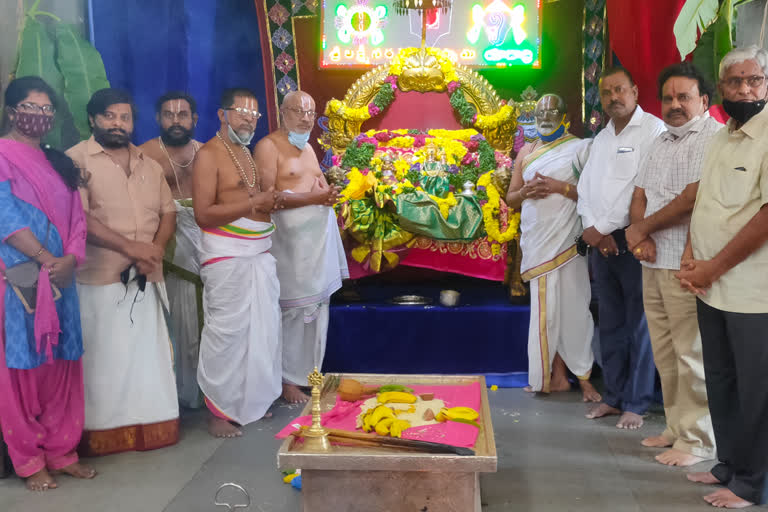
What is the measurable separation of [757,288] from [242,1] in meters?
5.00

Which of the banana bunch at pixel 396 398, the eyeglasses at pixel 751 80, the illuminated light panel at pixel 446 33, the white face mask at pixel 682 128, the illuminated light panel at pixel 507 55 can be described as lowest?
the banana bunch at pixel 396 398

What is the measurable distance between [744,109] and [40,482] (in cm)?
347

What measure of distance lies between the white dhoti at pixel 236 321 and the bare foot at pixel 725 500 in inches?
95.7

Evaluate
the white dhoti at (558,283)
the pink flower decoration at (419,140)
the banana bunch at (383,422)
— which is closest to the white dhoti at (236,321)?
the banana bunch at (383,422)

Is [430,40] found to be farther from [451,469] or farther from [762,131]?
[451,469]

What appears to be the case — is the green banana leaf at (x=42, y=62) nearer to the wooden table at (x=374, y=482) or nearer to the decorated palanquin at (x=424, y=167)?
the wooden table at (x=374, y=482)

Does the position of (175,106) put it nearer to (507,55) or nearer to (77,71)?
(77,71)

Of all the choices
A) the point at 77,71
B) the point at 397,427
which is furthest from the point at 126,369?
the point at 397,427

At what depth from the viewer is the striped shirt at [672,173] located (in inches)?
131

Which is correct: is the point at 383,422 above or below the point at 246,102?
below

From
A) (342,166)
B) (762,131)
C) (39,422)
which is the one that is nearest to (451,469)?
(762,131)

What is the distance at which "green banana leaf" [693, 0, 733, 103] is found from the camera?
373cm

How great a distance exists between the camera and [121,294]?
3570 millimetres

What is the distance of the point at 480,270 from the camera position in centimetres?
510
